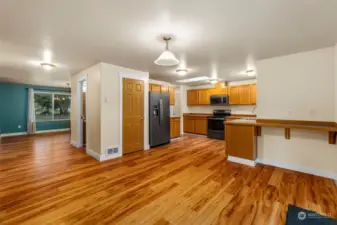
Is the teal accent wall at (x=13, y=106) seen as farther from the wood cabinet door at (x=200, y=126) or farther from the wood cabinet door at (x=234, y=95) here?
the wood cabinet door at (x=234, y=95)

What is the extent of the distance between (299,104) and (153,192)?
3.11 meters

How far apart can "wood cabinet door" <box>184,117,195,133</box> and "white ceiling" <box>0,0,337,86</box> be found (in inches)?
159

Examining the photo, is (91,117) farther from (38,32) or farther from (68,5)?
(68,5)

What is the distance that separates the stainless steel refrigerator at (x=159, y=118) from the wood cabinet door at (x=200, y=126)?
1.96 metres

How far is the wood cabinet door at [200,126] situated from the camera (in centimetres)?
671

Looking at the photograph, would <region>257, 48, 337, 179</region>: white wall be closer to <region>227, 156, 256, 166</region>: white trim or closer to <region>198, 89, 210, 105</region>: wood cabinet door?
<region>227, 156, 256, 166</region>: white trim

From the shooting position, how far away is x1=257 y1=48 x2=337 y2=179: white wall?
2910mm

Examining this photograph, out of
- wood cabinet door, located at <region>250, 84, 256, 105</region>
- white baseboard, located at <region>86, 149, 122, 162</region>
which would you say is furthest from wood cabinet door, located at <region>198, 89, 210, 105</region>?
white baseboard, located at <region>86, 149, 122, 162</region>

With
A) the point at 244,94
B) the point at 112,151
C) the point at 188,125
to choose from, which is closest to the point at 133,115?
the point at 112,151

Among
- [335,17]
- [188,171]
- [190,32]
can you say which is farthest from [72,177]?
[335,17]

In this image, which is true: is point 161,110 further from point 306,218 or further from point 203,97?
point 306,218

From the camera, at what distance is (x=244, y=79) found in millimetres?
6004

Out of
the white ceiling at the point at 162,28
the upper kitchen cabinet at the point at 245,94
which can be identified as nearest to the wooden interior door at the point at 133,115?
the white ceiling at the point at 162,28

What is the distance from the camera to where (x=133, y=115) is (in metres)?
4.48
